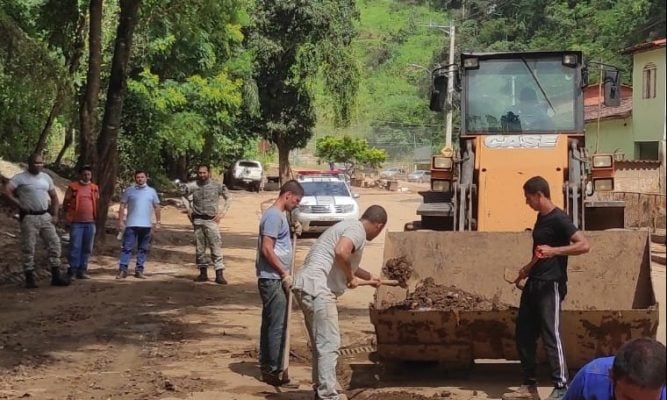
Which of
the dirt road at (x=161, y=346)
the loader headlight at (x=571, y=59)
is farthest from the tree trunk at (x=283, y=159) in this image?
the loader headlight at (x=571, y=59)

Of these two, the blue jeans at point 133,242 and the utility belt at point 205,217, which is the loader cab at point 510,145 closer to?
the utility belt at point 205,217

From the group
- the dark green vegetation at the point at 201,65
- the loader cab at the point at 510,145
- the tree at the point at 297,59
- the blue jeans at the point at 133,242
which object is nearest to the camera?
the loader cab at the point at 510,145

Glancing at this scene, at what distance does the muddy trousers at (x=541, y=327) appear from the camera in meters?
6.84

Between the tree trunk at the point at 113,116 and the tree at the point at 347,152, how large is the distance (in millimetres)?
53300

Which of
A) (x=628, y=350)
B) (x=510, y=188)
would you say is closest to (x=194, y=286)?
(x=510, y=188)

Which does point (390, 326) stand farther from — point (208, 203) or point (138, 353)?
point (208, 203)

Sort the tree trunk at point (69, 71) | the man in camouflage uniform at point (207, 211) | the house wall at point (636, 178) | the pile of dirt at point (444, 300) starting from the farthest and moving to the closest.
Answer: the house wall at point (636, 178) → the tree trunk at point (69, 71) → the man in camouflage uniform at point (207, 211) → the pile of dirt at point (444, 300)

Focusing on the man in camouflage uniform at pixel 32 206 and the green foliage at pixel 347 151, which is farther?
the green foliage at pixel 347 151

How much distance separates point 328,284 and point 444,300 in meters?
1.43

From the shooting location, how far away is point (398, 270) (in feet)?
26.6

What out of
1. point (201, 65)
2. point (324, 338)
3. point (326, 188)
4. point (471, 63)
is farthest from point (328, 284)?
point (201, 65)

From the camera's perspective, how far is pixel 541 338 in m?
7.30

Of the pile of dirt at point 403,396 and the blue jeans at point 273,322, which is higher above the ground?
the blue jeans at point 273,322

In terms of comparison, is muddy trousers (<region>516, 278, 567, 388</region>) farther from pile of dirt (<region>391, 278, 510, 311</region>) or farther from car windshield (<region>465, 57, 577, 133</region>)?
car windshield (<region>465, 57, 577, 133</region>)
